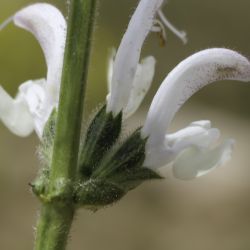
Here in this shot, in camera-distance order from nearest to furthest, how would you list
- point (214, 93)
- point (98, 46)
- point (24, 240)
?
point (24, 240)
point (98, 46)
point (214, 93)

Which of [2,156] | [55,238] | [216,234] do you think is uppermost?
[2,156]

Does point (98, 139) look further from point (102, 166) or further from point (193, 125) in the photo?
point (193, 125)

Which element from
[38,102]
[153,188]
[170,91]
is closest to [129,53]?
[170,91]

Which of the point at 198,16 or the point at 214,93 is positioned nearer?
the point at 214,93

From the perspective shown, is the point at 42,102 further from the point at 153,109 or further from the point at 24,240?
the point at 24,240

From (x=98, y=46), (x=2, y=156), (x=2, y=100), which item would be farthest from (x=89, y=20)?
(x=98, y=46)

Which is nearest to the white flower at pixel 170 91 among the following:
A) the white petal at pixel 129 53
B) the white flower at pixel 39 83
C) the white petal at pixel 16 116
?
the white petal at pixel 129 53
